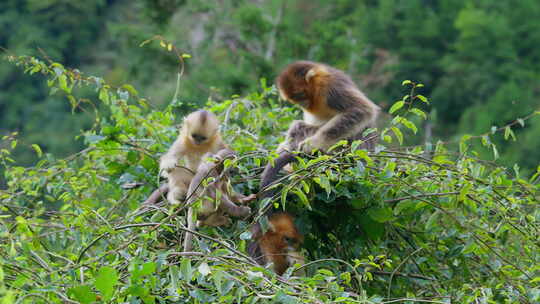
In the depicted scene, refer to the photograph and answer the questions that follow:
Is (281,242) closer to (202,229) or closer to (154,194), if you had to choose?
(202,229)

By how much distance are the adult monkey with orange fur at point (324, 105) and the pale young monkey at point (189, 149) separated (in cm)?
75

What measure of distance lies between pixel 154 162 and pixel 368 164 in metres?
1.54

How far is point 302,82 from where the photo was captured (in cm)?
575

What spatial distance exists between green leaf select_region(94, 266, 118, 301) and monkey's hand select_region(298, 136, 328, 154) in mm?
2284

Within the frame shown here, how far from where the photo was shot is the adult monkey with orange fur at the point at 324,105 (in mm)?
5652

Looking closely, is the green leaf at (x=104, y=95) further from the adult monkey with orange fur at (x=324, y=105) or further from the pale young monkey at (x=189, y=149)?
the adult monkey with orange fur at (x=324, y=105)

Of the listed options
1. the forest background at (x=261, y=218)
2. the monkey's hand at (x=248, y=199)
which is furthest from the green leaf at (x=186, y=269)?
the monkey's hand at (x=248, y=199)

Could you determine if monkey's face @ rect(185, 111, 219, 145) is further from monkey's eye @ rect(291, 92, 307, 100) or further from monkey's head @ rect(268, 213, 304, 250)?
monkey's eye @ rect(291, 92, 307, 100)

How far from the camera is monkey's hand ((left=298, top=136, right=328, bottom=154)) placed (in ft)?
17.9

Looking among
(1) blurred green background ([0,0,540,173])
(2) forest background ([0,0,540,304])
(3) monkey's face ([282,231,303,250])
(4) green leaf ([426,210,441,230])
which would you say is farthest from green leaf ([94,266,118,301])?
(1) blurred green background ([0,0,540,173])

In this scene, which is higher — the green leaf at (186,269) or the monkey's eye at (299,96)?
the monkey's eye at (299,96)

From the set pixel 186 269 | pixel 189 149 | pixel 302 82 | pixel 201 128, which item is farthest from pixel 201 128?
pixel 186 269

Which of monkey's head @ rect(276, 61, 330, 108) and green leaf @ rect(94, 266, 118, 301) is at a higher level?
monkey's head @ rect(276, 61, 330, 108)

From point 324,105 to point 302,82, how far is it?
23 cm
